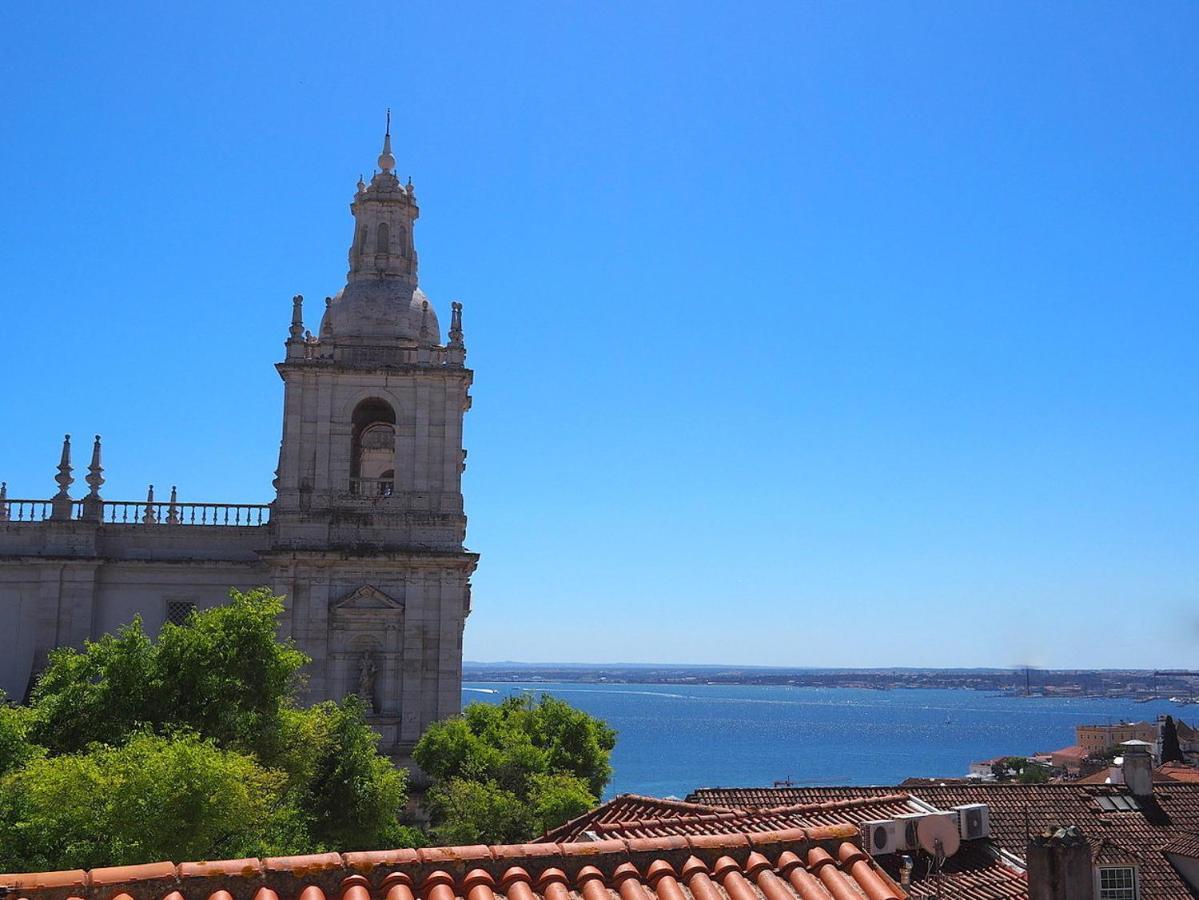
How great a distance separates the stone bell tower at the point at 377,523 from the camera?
37.7m

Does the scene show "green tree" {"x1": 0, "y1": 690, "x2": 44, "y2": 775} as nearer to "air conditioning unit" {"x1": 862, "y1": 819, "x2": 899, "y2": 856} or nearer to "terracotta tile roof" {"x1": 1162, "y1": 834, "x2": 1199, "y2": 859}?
"air conditioning unit" {"x1": 862, "y1": 819, "x2": 899, "y2": 856}

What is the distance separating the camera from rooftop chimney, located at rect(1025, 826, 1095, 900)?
1162 centimetres

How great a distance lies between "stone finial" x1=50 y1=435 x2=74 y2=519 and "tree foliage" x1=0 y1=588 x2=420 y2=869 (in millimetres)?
9057

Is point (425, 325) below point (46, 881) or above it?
above

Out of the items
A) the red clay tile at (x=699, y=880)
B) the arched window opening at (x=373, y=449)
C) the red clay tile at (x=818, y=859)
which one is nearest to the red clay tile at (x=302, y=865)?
the red clay tile at (x=699, y=880)

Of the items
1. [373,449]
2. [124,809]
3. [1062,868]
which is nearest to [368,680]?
[373,449]

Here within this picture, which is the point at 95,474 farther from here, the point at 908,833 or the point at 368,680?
the point at 908,833

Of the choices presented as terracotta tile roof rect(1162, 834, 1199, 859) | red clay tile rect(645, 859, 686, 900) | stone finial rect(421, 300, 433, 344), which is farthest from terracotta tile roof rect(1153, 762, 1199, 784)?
red clay tile rect(645, 859, 686, 900)

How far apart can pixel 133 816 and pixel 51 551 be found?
21.1m

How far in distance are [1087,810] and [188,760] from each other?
17.1 m

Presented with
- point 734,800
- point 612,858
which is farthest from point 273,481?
point 612,858

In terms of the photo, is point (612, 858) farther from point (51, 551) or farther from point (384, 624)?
point (51, 551)

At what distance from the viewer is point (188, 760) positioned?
19.8 meters

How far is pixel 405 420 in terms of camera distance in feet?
129
